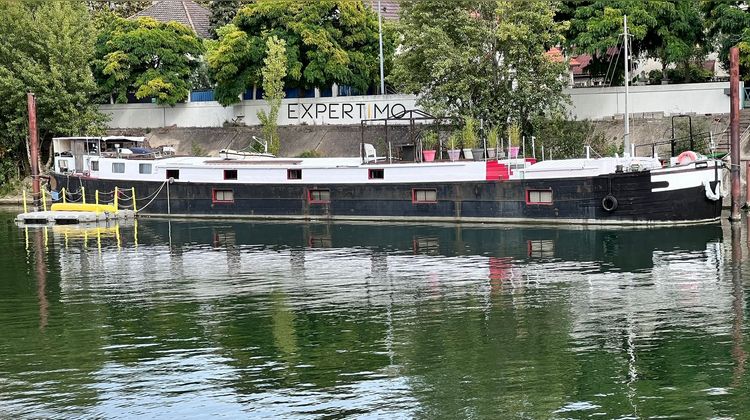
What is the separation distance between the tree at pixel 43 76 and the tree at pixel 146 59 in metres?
2.05

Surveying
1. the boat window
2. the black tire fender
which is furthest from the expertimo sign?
the black tire fender

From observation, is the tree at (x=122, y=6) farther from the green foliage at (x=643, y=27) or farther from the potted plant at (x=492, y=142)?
the potted plant at (x=492, y=142)

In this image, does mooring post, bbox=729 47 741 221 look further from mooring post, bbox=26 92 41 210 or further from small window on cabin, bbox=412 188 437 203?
mooring post, bbox=26 92 41 210

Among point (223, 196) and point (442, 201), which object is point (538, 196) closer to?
point (442, 201)

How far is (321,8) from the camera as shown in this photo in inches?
3071

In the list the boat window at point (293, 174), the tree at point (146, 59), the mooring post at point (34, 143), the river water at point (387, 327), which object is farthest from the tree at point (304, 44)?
the river water at point (387, 327)

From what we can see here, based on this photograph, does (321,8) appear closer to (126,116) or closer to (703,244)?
(126,116)

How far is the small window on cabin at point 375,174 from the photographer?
6091cm

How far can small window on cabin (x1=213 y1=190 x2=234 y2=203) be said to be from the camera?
2562 inches

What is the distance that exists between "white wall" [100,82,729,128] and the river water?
15.2 m

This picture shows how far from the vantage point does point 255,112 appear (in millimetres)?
81562

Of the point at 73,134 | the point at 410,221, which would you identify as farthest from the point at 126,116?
the point at 410,221

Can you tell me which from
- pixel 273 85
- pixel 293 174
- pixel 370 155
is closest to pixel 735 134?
pixel 370 155

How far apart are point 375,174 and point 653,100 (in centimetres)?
1717
